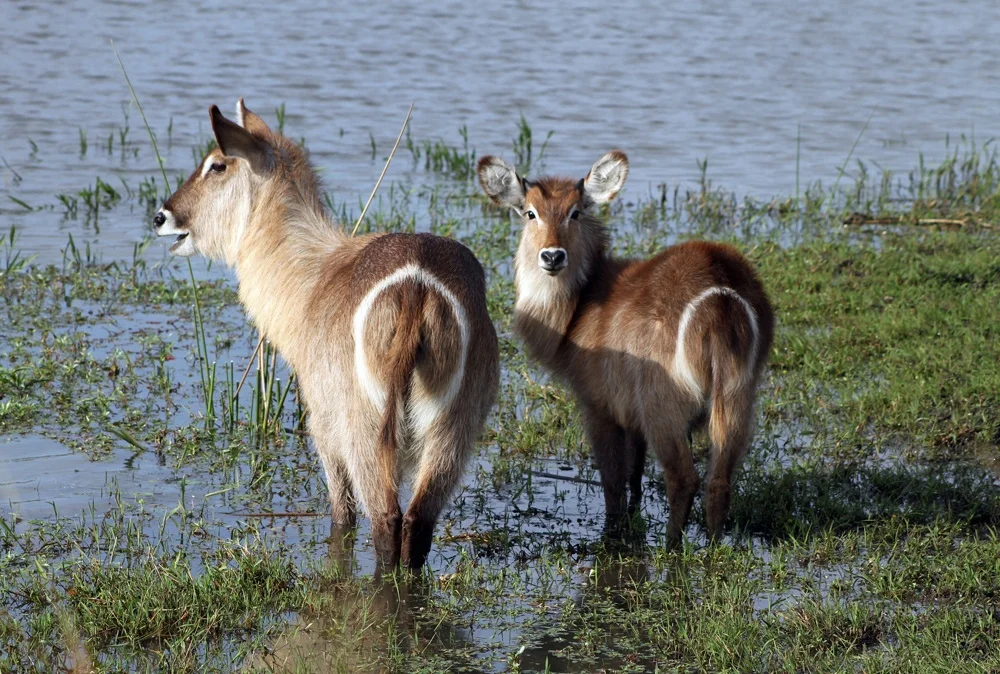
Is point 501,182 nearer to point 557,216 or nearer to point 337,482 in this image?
point 557,216

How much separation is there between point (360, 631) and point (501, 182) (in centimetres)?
209

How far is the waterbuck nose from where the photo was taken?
443cm

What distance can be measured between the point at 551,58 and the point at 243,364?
8.36 metres

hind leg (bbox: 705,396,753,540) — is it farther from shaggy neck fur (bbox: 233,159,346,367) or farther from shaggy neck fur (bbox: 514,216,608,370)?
shaggy neck fur (bbox: 233,159,346,367)

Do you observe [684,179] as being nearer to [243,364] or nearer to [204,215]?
[243,364]

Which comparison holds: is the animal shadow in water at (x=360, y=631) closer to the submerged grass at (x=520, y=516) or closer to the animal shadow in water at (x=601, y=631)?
the submerged grass at (x=520, y=516)

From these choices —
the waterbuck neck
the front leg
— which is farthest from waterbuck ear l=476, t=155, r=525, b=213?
the front leg

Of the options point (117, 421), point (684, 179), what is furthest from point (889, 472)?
point (684, 179)

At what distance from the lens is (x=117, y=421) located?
4.98m

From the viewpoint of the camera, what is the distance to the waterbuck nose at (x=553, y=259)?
175 inches

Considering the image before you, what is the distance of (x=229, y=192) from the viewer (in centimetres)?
456

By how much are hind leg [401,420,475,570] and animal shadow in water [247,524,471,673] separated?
97 millimetres

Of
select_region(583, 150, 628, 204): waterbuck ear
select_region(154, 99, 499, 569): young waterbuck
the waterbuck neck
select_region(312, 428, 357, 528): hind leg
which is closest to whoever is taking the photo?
select_region(154, 99, 499, 569): young waterbuck

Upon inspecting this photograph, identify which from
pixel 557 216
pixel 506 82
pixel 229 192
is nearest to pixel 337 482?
pixel 229 192
